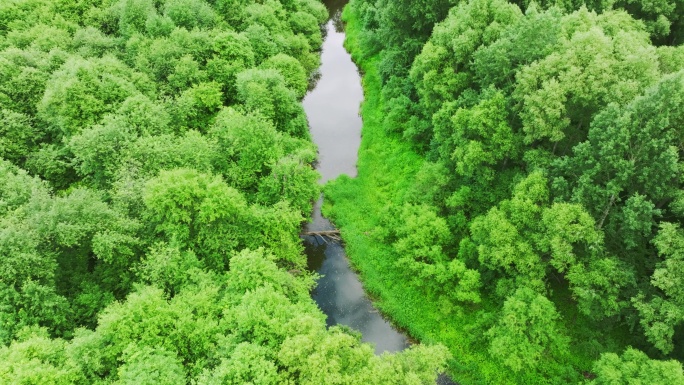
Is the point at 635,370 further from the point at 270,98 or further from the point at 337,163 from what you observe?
the point at 270,98

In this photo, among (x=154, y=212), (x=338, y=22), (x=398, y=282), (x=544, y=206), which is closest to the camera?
(x=544, y=206)

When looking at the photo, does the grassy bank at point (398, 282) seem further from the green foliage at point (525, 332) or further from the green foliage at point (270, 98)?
the green foliage at point (270, 98)

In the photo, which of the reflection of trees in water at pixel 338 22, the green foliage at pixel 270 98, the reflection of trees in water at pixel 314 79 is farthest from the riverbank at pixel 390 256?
the reflection of trees in water at pixel 338 22

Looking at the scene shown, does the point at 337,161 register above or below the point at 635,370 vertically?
above

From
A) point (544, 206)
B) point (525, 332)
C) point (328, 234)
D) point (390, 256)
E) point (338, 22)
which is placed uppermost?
point (338, 22)

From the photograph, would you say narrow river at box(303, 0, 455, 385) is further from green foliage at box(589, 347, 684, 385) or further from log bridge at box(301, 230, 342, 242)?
green foliage at box(589, 347, 684, 385)

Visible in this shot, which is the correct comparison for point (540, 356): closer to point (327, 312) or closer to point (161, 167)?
point (327, 312)

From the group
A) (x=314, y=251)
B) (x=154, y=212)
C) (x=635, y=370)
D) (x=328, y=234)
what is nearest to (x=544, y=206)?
(x=635, y=370)
